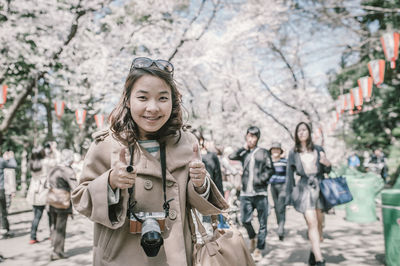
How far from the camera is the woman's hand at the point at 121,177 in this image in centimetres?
138

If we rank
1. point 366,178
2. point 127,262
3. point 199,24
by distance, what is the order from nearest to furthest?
point 127,262 < point 366,178 < point 199,24

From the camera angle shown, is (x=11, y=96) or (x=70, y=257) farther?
(x=11, y=96)

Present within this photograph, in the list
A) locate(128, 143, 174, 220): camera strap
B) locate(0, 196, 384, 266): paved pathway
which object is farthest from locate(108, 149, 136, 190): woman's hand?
locate(0, 196, 384, 266): paved pathway

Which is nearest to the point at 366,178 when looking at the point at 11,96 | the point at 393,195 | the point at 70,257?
the point at 393,195

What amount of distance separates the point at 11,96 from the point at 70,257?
11.9m

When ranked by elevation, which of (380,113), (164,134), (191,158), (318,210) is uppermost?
(380,113)

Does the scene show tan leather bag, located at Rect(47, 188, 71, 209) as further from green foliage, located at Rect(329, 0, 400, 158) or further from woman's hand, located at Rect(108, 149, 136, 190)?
green foliage, located at Rect(329, 0, 400, 158)

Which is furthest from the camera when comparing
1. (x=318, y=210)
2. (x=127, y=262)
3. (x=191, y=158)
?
(x=318, y=210)

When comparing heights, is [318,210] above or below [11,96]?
below

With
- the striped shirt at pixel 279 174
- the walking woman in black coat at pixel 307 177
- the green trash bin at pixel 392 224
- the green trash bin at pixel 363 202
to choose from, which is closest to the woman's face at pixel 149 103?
the green trash bin at pixel 392 224

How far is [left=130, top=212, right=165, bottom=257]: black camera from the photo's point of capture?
1366 millimetres

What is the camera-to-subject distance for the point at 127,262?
1.48 m

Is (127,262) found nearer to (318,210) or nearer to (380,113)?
(318,210)

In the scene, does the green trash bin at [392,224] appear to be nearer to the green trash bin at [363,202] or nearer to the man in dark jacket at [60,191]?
the green trash bin at [363,202]
